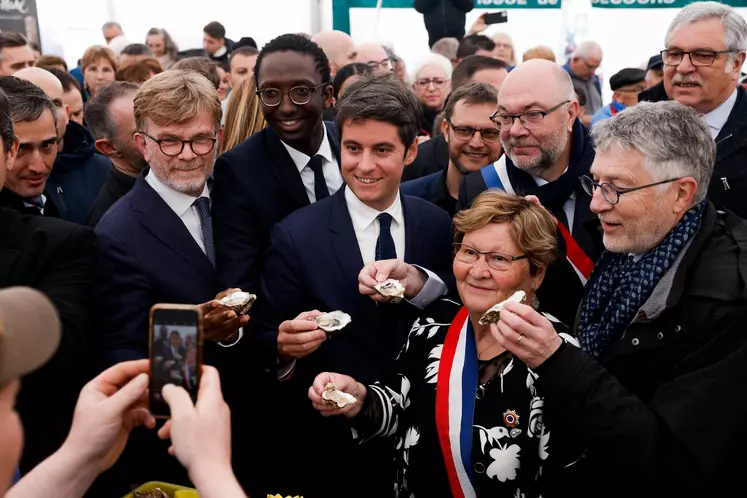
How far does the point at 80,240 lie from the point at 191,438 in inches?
53.8

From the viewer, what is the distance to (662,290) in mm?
2387

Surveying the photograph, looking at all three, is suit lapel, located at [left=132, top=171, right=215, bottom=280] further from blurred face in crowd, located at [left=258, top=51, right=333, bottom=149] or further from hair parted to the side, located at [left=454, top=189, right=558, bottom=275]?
hair parted to the side, located at [left=454, top=189, right=558, bottom=275]

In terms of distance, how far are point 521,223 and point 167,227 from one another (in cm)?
134

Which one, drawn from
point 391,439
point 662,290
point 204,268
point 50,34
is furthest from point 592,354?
point 50,34

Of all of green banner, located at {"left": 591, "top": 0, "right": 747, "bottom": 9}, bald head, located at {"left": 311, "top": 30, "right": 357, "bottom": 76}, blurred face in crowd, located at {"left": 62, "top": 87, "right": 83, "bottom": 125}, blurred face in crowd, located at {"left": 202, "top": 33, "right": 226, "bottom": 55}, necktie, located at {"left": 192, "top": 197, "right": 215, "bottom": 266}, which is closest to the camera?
necktie, located at {"left": 192, "top": 197, "right": 215, "bottom": 266}

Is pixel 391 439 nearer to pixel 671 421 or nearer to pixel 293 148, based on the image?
pixel 671 421

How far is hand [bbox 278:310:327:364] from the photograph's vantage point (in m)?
2.62

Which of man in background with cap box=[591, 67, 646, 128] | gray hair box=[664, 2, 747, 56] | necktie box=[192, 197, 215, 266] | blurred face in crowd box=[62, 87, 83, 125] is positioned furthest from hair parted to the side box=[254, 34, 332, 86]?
man in background with cap box=[591, 67, 646, 128]

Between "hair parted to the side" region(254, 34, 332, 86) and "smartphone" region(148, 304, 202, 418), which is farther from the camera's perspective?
"hair parted to the side" region(254, 34, 332, 86)

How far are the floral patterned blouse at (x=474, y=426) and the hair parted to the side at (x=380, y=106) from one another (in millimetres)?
740

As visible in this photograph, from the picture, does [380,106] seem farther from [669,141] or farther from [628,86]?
[628,86]

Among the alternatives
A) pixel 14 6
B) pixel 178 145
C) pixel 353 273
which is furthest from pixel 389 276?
pixel 14 6

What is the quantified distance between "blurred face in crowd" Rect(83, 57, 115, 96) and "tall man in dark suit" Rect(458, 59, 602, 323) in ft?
17.5

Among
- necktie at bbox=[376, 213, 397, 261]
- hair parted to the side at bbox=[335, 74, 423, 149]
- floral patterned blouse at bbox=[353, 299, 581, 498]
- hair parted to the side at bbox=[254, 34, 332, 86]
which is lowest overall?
floral patterned blouse at bbox=[353, 299, 581, 498]
